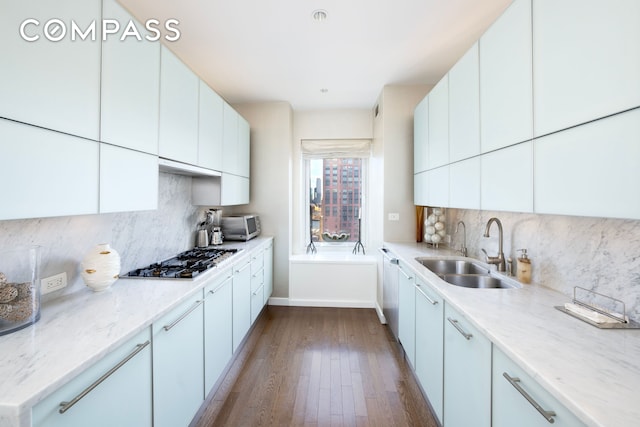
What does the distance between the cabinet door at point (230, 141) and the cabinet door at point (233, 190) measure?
0.08 m

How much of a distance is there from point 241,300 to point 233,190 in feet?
3.94

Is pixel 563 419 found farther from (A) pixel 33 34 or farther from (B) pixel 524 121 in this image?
(A) pixel 33 34

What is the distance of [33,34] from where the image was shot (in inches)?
38.0

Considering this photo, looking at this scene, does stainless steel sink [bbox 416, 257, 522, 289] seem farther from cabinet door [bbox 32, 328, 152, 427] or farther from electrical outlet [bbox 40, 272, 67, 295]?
electrical outlet [bbox 40, 272, 67, 295]

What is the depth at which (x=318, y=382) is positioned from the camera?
7.02 feet

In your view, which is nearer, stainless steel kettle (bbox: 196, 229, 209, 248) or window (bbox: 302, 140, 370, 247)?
stainless steel kettle (bbox: 196, 229, 209, 248)

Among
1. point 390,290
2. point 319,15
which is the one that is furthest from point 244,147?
point 390,290

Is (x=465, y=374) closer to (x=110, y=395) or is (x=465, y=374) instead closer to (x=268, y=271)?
(x=110, y=395)

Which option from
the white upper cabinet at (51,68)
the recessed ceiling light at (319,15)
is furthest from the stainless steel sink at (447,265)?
the white upper cabinet at (51,68)

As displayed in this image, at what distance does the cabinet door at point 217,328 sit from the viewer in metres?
1.76

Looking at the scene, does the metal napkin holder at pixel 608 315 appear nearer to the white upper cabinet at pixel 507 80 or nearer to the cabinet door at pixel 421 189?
the white upper cabinet at pixel 507 80

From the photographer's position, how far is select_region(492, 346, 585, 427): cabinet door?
0.76 metres

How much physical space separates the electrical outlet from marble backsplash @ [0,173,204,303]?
0.02 metres

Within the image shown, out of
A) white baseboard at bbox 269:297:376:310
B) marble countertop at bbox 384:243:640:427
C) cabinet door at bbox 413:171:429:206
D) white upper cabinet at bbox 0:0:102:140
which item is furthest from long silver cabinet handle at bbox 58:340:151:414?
white baseboard at bbox 269:297:376:310
